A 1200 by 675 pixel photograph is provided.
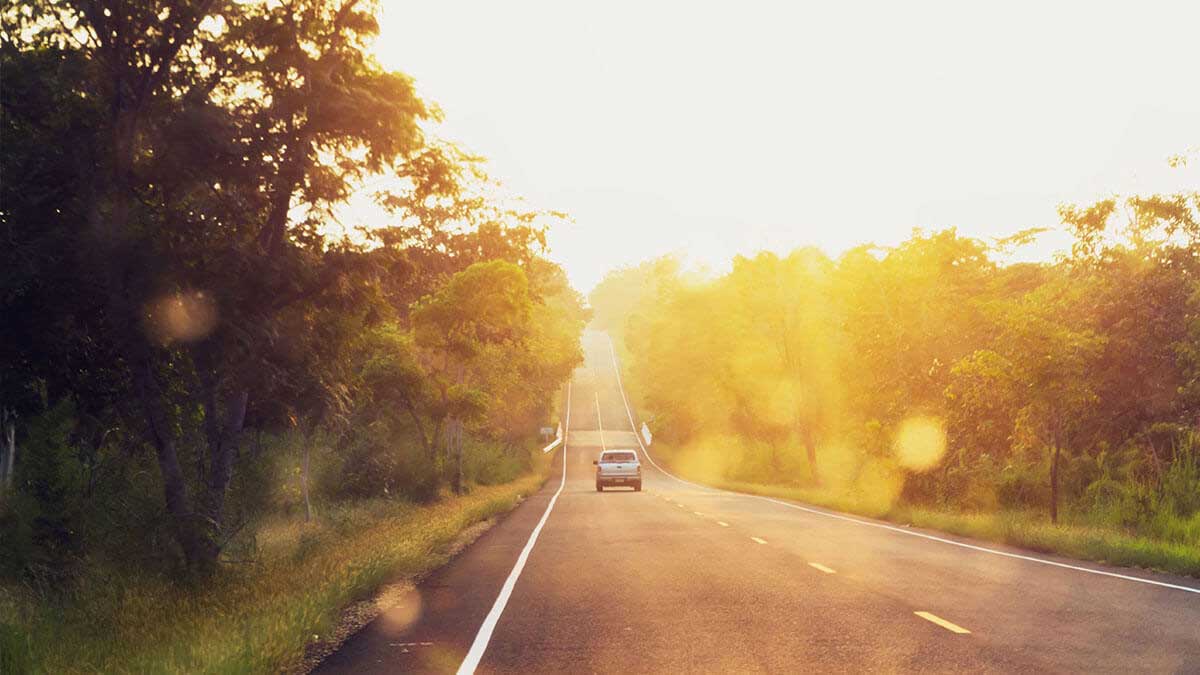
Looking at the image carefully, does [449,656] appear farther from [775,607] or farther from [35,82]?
[35,82]

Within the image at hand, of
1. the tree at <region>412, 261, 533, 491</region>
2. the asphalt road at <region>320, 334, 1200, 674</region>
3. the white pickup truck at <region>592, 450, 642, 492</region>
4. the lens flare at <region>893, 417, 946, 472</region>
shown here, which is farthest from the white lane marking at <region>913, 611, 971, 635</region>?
the white pickup truck at <region>592, 450, 642, 492</region>

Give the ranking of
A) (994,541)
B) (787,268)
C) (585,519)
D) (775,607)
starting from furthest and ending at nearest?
(787,268) → (585,519) → (994,541) → (775,607)

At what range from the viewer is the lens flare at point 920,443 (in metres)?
33.6

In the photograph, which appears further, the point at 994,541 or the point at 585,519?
the point at 585,519

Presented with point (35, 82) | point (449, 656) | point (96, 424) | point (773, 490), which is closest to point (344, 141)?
point (35, 82)

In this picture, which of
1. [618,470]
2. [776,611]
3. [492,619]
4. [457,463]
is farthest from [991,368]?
[618,470]

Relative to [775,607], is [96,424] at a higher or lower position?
higher

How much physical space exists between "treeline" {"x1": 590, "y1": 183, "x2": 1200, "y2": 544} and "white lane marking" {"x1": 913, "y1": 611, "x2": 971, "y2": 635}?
10.1m

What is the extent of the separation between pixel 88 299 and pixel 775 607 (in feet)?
25.1

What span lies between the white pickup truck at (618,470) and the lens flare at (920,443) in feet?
48.2

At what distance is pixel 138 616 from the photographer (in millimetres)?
10578

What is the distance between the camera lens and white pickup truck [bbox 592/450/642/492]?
4741 cm

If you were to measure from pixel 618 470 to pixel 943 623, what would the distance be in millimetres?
37517

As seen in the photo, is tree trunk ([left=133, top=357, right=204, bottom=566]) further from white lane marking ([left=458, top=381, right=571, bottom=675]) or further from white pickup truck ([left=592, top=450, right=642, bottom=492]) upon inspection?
white pickup truck ([left=592, top=450, right=642, bottom=492])
